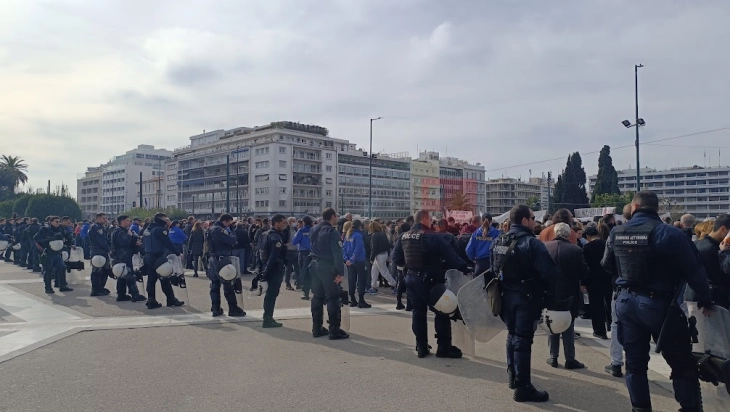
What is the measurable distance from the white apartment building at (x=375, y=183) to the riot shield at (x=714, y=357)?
320ft

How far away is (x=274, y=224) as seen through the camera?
10227mm

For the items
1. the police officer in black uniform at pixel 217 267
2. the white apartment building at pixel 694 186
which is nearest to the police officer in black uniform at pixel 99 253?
the police officer in black uniform at pixel 217 267

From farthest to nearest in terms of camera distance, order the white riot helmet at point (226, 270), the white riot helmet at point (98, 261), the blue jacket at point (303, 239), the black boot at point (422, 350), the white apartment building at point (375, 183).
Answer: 1. the white apartment building at point (375, 183)
2. the white riot helmet at point (98, 261)
3. the blue jacket at point (303, 239)
4. the white riot helmet at point (226, 270)
5. the black boot at point (422, 350)

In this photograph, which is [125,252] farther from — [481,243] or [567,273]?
[567,273]

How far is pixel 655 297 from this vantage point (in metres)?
4.67

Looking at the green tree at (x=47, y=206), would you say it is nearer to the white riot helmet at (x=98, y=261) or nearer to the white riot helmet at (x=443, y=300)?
the white riot helmet at (x=98, y=261)

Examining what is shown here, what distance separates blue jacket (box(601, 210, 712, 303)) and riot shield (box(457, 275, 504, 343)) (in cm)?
221

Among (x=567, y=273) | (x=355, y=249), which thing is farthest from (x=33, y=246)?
(x=567, y=273)

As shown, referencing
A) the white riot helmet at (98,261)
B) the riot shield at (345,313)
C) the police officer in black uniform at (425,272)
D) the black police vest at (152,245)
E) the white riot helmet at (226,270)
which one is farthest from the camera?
the white riot helmet at (98,261)

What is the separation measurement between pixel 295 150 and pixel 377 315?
92.4 meters

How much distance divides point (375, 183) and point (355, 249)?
103801 millimetres

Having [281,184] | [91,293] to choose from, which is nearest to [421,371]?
[91,293]

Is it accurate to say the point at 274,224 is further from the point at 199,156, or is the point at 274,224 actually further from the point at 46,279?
the point at 199,156

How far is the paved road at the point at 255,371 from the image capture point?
218 inches
